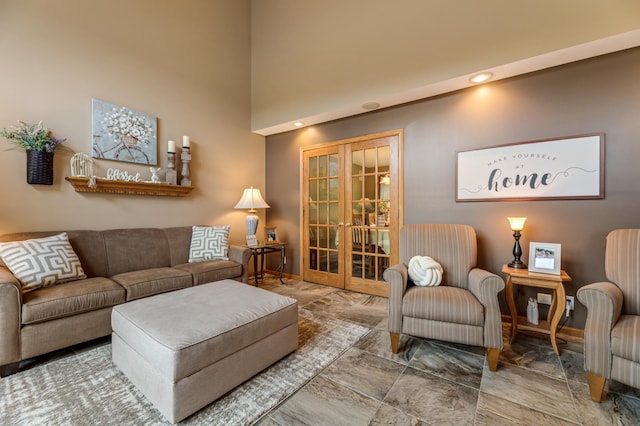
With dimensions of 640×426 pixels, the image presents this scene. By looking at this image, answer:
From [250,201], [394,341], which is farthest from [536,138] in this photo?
[250,201]

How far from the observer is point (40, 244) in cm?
214

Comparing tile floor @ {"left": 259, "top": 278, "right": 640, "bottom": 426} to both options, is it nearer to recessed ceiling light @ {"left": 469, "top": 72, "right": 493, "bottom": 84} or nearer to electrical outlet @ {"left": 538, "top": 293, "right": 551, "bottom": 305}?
electrical outlet @ {"left": 538, "top": 293, "right": 551, "bottom": 305}

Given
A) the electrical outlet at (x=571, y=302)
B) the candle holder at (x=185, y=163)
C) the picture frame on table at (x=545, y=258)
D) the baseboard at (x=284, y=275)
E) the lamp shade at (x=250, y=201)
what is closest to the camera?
the picture frame on table at (x=545, y=258)

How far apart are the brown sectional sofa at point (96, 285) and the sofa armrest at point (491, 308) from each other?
2448 mm

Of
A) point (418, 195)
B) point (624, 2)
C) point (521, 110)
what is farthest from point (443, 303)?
point (624, 2)

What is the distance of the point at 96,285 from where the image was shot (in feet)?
6.97

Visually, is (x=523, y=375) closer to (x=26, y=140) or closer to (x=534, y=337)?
(x=534, y=337)

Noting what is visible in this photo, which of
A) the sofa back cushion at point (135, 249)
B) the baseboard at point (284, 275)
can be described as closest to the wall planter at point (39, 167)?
the sofa back cushion at point (135, 249)

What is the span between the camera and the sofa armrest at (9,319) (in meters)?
1.67

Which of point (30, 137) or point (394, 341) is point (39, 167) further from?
point (394, 341)

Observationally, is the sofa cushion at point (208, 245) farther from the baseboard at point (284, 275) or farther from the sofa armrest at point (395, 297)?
the sofa armrest at point (395, 297)

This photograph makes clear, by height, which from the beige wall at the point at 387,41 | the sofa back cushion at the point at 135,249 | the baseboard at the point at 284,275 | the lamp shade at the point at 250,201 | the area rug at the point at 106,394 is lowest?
the area rug at the point at 106,394

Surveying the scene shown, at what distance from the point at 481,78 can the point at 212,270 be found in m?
3.36

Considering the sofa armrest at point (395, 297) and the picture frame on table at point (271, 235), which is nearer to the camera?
the sofa armrest at point (395, 297)
